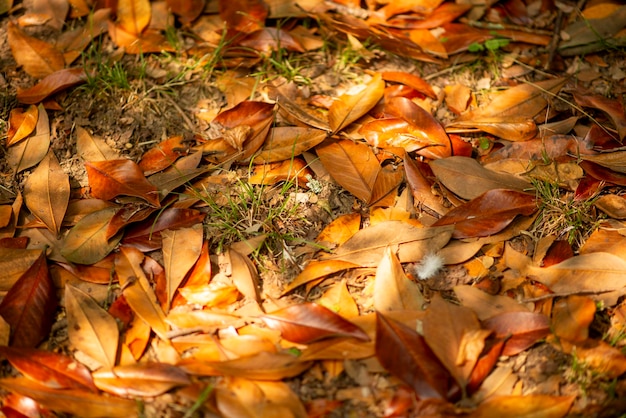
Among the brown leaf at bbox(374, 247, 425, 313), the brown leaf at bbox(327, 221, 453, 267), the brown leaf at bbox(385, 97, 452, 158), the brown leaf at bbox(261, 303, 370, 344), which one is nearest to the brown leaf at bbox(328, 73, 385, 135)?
the brown leaf at bbox(385, 97, 452, 158)

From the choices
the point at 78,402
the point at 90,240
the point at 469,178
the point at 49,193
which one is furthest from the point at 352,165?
the point at 78,402

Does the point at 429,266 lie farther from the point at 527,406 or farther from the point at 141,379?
the point at 141,379

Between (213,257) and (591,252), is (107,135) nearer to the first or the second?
(213,257)

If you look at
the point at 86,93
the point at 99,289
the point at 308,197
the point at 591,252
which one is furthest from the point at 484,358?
the point at 86,93

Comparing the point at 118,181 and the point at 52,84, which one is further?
the point at 52,84

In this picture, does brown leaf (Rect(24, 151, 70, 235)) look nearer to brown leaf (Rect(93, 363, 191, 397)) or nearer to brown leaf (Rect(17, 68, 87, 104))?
brown leaf (Rect(17, 68, 87, 104))
